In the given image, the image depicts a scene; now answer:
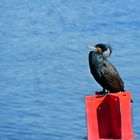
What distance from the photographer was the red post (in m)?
4.73

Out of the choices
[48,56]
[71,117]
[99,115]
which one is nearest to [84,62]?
[48,56]

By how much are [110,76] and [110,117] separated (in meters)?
1.07

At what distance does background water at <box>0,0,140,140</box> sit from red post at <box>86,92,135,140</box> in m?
1.85

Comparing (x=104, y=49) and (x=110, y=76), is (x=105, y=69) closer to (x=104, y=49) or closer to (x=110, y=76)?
(x=110, y=76)

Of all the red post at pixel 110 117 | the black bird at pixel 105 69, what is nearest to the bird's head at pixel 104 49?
the black bird at pixel 105 69

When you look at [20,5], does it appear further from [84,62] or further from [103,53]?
[103,53]

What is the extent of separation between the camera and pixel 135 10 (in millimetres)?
15648

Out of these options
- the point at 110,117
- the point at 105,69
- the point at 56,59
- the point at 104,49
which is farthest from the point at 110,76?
the point at 56,59

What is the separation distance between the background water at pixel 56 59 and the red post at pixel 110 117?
6.07ft

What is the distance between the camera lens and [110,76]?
5879 mm

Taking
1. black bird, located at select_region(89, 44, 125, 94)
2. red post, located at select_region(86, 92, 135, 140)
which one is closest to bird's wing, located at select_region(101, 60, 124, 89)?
black bird, located at select_region(89, 44, 125, 94)

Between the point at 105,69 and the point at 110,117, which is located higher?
the point at 105,69

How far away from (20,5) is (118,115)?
12141 millimetres

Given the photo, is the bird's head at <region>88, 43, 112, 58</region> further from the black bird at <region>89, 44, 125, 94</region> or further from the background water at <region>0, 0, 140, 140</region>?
the background water at <region>0, 0, 140, 140</region>
